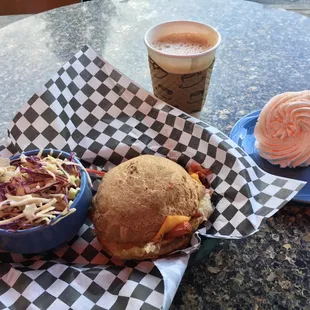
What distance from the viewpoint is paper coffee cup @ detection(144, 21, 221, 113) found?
1008mm

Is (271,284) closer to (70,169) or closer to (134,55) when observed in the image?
(70,169)

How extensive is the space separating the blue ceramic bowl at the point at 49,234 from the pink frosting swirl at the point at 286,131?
421 millimetres

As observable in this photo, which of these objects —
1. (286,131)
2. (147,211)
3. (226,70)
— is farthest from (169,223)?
(226,70)

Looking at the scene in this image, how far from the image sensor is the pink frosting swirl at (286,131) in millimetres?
935

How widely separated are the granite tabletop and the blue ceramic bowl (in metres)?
0.23

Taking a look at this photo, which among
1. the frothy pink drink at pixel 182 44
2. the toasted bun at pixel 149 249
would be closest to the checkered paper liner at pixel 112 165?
the toasted bun at pixel 149 249

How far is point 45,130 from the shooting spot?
1.03m

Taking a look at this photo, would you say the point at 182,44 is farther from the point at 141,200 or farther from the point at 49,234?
the point at 49,234

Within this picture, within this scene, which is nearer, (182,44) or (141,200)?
(141,200)

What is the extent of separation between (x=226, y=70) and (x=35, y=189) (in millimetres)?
788

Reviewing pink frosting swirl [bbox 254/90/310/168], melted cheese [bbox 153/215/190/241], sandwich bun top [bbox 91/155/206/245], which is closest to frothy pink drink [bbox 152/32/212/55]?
pink frosting swirl [bbox 254/90/310/168]

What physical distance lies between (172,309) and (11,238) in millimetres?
299

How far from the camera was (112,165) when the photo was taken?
102cm

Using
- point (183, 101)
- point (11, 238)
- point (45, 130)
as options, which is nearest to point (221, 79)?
point (183, 101)
